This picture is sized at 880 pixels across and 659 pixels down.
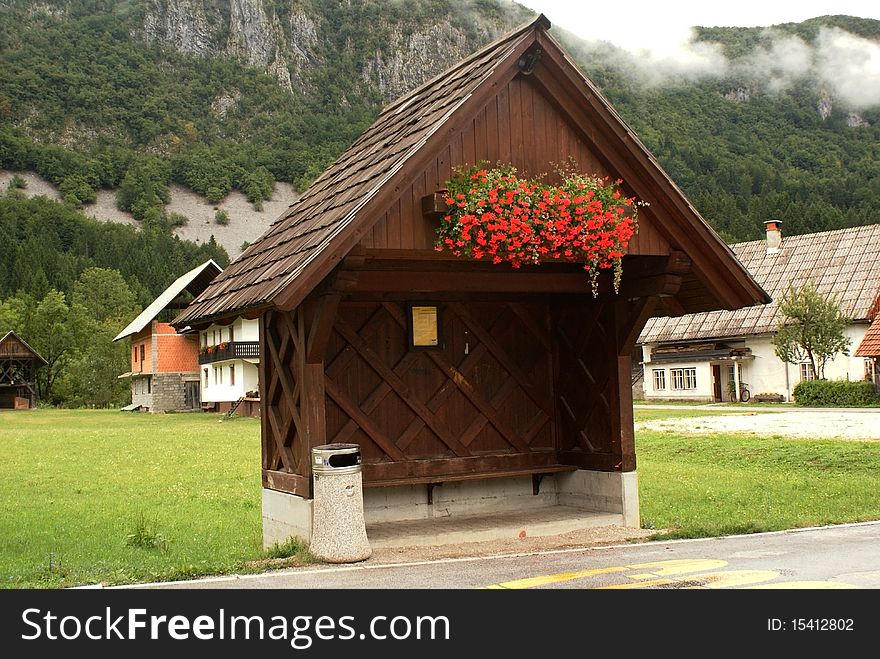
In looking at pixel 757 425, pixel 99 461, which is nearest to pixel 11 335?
pixel 99 461

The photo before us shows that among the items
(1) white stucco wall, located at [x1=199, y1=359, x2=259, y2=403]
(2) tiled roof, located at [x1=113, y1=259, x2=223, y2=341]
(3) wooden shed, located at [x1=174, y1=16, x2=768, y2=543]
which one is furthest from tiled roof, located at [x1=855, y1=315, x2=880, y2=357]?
(2) tiled roof, located at [x1=113, y1=259, x2=223, y2=341]

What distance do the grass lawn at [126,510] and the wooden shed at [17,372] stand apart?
169 feet

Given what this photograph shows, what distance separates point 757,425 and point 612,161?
872 inches

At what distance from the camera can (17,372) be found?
84250mm

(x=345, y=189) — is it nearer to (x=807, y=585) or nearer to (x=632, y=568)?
(x=632, y=568)

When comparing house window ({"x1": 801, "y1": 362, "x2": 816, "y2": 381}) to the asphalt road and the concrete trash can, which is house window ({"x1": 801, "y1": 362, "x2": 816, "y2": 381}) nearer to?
the asphalt road

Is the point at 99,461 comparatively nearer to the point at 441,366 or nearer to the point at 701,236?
the point at 441,366

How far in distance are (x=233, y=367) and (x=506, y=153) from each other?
47979mm

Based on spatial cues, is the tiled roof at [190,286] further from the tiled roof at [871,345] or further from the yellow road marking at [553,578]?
the yellow road marking at [553,578]

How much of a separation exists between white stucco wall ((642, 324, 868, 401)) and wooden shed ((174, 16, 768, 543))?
1533 inches

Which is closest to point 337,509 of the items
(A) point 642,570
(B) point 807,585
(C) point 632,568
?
(C) point 632,568

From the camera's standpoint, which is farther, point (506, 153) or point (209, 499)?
point (209, 499)

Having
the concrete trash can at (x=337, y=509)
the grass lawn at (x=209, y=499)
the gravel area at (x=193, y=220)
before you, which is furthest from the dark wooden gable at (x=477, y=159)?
the gravel area at (x=193, y=220)

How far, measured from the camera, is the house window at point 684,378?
5722 centimetres
